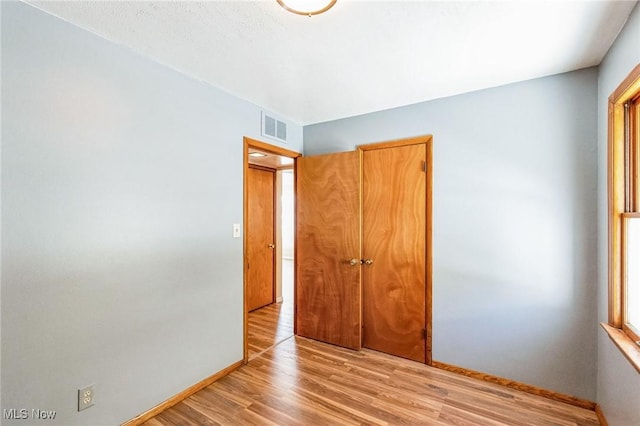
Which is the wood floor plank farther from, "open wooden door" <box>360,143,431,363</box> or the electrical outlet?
the electrical outlet

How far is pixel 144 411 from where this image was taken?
1.79 metres

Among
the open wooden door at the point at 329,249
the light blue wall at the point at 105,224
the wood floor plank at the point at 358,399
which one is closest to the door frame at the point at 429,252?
the wood floor plank at the point at 358,399

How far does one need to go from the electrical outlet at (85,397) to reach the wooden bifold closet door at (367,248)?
1.86 metres

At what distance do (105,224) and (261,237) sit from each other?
99.8 inches

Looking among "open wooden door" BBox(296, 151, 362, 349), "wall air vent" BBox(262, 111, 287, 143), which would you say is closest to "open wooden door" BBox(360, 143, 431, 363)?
"open wooden door" BBox(296, 151, 362, 349)

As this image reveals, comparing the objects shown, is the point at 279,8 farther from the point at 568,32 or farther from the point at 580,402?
the point at 580,402

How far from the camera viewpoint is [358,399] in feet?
6.57

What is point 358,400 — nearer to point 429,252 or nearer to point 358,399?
point 358,399

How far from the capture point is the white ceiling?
4.55 feet

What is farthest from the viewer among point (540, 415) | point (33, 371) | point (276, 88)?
point (276, 88)

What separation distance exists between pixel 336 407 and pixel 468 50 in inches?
97.4

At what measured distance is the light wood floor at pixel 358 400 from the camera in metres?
1.81

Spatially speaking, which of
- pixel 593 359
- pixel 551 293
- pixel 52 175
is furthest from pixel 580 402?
pixel 52 175

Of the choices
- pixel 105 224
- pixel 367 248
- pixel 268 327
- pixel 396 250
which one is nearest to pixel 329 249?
pixel 367 248
